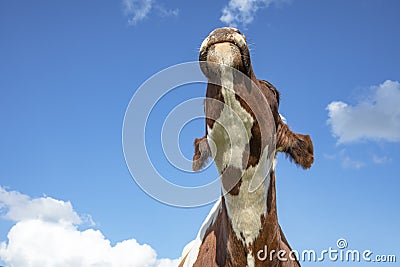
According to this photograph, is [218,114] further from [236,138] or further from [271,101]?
[271,101]

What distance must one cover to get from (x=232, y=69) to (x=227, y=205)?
1458mm

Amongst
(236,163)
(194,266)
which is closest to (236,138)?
(236,163)

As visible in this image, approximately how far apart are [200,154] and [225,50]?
178cm

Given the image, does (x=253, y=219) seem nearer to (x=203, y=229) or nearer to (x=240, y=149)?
(x=240, y=149)

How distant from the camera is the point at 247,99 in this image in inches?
198

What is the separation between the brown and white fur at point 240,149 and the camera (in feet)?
15.8

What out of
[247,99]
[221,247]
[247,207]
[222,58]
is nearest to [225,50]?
[222,58]

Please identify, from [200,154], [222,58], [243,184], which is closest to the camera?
[222,58]

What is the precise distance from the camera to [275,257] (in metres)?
5.54

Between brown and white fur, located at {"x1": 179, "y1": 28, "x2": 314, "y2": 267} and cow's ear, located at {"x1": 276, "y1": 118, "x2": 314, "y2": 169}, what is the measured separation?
0.11m

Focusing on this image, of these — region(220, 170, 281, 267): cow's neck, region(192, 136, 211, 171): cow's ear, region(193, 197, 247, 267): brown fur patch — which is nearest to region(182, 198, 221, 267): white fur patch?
region(193, 197, 247, 267): brown fur patch

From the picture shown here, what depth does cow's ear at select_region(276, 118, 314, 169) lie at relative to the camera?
5895mm

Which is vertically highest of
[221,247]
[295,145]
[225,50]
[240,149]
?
[295,145]

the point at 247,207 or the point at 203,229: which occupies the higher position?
the point at 203,229
